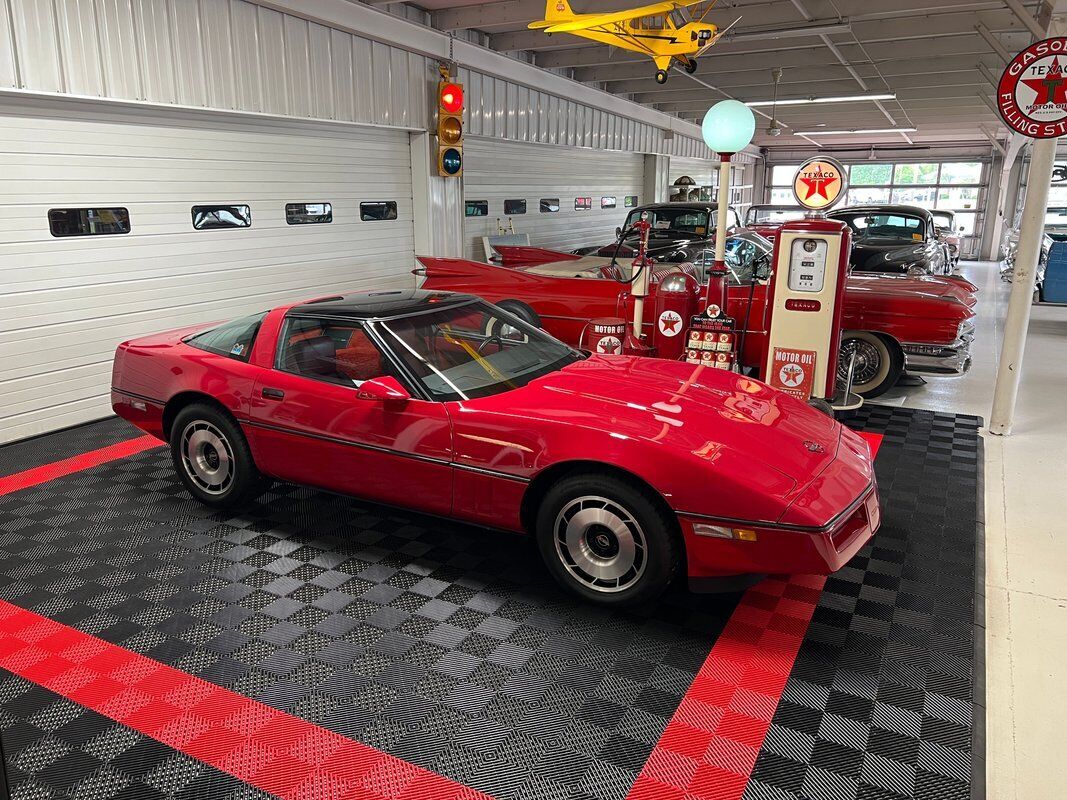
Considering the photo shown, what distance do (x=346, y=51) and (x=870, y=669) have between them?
7.71 metres

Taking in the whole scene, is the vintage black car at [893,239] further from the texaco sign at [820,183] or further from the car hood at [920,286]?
the car hood at [920,286]

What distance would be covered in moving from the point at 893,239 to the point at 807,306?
20.3ft

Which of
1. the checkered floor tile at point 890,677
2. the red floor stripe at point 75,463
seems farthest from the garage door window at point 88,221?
the checkered floor tile at point 890,677

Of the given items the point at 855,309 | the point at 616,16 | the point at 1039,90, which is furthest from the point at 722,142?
the point at 1039,90

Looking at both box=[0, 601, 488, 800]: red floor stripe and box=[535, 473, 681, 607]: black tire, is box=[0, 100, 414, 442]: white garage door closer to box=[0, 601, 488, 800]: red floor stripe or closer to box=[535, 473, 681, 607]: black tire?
box=[0, 601, 488, 800]: red floor stripe

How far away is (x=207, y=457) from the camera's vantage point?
4.19m

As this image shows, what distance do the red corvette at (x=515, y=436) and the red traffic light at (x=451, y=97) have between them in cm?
577

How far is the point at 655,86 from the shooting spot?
14258 millimetres

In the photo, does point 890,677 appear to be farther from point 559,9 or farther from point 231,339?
point 559,9

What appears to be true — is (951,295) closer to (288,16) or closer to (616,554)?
(616,554)

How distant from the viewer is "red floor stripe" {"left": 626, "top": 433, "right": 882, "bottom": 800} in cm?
228

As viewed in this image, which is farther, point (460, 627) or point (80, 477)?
point (80, 477)

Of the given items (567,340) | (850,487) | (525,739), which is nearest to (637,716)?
(525,739)

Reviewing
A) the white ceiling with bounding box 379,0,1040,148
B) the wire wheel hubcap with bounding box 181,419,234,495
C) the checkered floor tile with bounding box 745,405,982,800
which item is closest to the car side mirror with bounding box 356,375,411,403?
the wire wheel hubcap with bounding box 181,419,234,495
